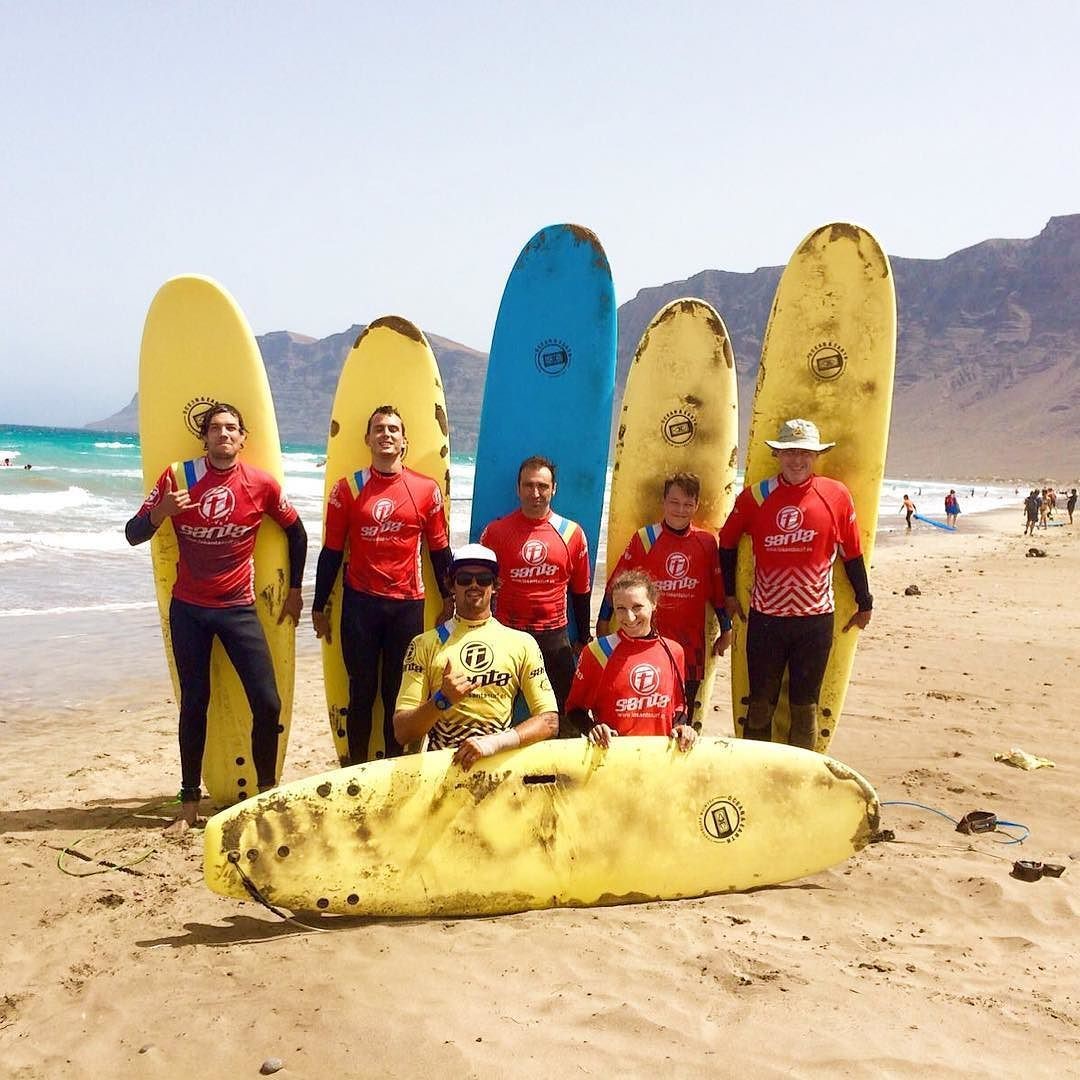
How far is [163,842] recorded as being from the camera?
3.53 m

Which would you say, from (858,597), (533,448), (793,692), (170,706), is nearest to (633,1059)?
(793,692)

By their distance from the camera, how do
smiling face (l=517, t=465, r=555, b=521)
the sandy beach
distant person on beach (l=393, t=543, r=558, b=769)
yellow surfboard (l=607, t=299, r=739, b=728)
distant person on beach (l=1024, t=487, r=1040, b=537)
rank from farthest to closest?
distant person on beach (l=1024, t=487, r=1040, b=537)
yellow surfboard (l=607, t=299, r=739, b=728)
smiling face (l=517, t=465, r=555, b=521)
distant person on beach (l=393, t=543, r=558, b=769)
the sandy beach

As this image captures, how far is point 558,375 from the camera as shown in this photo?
4629mm

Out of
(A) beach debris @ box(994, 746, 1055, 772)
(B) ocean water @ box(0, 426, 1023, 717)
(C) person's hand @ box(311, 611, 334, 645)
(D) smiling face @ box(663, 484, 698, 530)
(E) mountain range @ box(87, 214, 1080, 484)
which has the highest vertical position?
(E) mountain range @ box(87, 214, 1080, 484)

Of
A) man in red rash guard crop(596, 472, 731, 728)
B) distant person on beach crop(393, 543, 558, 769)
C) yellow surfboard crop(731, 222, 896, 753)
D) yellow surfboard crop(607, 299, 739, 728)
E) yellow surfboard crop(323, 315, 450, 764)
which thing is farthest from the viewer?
yellow surfboard crop(607, 299, 739, 728)

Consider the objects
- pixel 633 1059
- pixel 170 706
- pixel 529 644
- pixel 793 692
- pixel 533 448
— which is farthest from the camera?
pixel 170 706

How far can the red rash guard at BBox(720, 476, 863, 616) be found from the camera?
365 centimetres

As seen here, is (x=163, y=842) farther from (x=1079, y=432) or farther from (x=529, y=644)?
(x=1079, y=432)

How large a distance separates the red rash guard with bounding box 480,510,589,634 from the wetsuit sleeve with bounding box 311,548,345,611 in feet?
2.01

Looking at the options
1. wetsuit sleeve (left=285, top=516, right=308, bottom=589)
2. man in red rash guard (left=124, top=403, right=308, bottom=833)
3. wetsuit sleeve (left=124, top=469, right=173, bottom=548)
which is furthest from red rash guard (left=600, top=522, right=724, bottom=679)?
wetsuit sleeve (left=124, top=469, right=173, bottom=548)

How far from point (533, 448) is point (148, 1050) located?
3032 millimetres

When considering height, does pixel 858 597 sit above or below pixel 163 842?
above

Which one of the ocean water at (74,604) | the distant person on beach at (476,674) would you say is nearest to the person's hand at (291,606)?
the distant person on beach at (476,674)

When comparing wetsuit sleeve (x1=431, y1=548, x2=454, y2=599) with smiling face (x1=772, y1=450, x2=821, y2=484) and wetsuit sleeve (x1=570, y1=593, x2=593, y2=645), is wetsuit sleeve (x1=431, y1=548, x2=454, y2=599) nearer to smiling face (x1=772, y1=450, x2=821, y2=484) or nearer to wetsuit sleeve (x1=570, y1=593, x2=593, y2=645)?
wetsuit sleeve (x1=570, y1=593, x2=593, y2=645)
